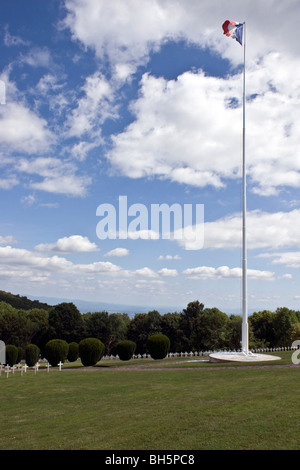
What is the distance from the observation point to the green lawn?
25.8 feet

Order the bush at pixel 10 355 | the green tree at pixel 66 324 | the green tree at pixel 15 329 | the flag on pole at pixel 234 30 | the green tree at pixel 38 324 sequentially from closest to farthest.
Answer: the flag on pole at pixel 234 30
the bush at pixel 10 355
the green tree at pixel 15 329
the green tree at pixel 66 324
the green tree at pixel 38 324

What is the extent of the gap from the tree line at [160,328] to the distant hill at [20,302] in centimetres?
3439

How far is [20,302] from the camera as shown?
340 ft

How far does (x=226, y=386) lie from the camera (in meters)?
14.7

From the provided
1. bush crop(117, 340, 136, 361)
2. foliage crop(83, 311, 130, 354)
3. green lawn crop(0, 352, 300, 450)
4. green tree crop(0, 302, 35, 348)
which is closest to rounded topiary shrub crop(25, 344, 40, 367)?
bush crop(117, 340, 136, 361)

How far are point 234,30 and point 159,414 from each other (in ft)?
87.9

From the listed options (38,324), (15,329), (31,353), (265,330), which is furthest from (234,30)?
(38,324)

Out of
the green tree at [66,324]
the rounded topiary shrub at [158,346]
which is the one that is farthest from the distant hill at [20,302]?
the rounded topiary shrub at [158,346]

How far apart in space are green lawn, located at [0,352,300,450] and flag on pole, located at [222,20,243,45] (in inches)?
912

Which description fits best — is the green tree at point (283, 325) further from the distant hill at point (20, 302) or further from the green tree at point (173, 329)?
the distant hill at point (20, 302)

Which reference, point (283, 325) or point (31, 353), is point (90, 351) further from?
point (283, 325)

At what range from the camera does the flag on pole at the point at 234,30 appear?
26.7m
